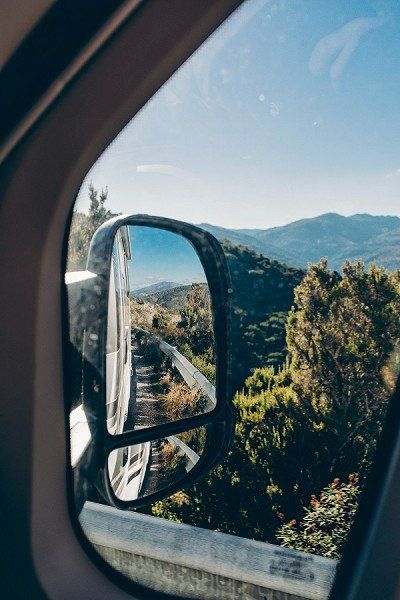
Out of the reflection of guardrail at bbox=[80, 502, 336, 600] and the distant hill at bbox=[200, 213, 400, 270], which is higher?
the distant hill at bbox=[200, 213, 400, 270]

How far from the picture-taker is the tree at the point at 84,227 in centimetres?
150

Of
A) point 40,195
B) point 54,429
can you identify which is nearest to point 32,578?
point 54,429

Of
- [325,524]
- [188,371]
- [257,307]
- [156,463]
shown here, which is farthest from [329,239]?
[325,524]

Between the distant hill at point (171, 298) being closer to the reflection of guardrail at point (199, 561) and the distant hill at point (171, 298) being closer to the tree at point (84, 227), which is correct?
the tree at point (84, 227)

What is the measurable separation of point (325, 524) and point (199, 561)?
84 cm

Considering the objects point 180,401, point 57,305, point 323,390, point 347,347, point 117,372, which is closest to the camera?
point 57,305

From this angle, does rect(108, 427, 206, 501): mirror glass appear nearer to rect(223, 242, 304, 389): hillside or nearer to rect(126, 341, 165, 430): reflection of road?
rect(126, 341, 165, 430): reflection of road

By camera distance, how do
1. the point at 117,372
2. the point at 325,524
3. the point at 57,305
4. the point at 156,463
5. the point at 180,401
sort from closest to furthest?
1. the point at 57,305
2. the point at 117,372
3. the point at 180,401
4. the point at 156,463
5. the point at 325,524

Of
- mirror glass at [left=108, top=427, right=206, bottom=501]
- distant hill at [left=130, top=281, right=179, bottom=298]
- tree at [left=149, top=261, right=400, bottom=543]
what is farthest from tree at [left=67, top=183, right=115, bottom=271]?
tree at [left=149, top=261, right=400, bottom=543]

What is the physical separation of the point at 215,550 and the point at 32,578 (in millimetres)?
912

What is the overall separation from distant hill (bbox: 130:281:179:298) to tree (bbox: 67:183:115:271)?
18cm

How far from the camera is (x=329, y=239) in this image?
1732mm

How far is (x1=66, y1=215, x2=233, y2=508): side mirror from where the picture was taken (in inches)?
61.0

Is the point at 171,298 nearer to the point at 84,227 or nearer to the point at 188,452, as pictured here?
the point at 84,227
